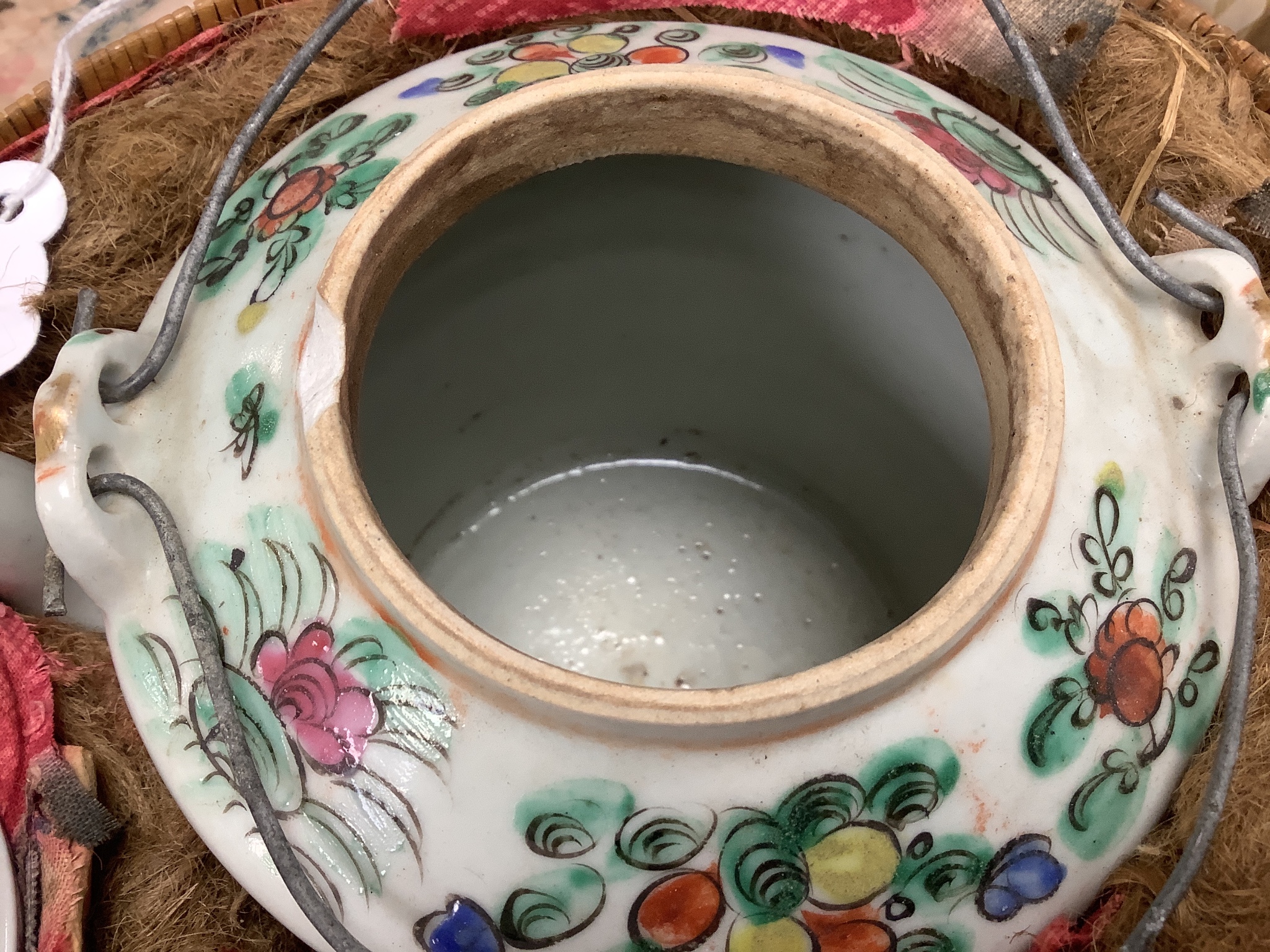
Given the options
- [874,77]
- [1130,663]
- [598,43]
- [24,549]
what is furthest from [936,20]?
[24,549]

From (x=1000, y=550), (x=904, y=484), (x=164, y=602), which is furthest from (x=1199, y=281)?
(x=164, y=602)

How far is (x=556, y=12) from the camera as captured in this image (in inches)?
31.1

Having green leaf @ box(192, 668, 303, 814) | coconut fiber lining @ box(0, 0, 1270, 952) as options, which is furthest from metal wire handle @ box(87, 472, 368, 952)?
coconut fiber lining @ box(0, 0, 1270, 952)

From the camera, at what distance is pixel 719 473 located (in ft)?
3.41

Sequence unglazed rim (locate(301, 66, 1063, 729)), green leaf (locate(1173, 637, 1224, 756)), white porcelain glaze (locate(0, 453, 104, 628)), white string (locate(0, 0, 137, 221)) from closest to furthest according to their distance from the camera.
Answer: unglazed rim (locate(301, 66, 1063, 729)) → green leaf (locate(1173, 637, 1224, 756)) → white porcelain glaze (locate(0, 453, 104, 628)) → white string (locate(0, 0, 137, 221))

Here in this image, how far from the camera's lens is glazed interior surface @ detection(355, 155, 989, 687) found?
0.79 m

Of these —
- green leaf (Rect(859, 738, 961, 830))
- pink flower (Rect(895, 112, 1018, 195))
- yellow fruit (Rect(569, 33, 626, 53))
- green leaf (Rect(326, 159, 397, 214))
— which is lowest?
green leaf (Rect(859, 738, 961, 830))

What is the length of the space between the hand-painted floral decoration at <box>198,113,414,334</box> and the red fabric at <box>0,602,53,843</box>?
11.0 inches

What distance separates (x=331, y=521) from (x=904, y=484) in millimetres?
571

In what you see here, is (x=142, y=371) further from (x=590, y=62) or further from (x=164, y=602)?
(x=590, y=62)

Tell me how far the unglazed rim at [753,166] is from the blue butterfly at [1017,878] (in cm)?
11

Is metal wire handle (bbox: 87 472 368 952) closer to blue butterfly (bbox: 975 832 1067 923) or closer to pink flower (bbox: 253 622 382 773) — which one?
pink flower (bbox: 253 622 382 773)

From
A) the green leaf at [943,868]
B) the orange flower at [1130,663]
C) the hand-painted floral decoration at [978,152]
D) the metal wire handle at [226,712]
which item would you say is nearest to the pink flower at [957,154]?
the hand-painted floral decoration at [978,152]

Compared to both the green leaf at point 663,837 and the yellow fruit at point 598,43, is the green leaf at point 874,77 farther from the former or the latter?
the green leaf at point 663,837
